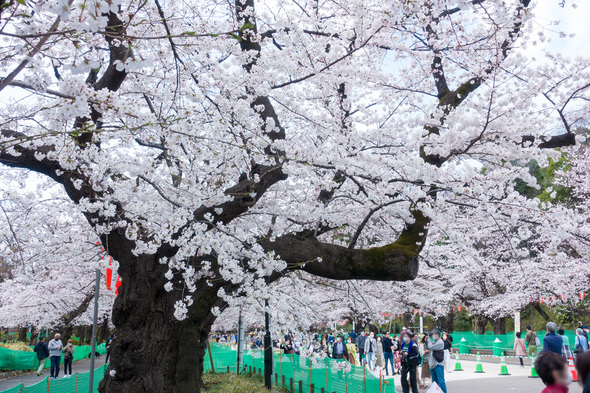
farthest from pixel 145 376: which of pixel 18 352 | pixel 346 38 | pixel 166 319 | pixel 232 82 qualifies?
pixel 18 352

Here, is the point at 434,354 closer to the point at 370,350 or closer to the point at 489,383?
the point at 489,383

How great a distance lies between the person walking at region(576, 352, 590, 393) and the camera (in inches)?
127

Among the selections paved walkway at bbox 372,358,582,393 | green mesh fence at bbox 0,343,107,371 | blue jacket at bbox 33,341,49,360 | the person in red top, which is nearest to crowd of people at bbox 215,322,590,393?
the person in red top

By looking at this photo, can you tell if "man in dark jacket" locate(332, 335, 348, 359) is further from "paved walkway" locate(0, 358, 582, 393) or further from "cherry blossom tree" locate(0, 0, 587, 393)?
"cherry blossom tree" locate(0, 0, 587, 393)

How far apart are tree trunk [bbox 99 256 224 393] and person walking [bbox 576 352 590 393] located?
4745 millimetres

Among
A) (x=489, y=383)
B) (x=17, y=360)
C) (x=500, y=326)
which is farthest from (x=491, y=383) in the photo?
(x=500, y=326)

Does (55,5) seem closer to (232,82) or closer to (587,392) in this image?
(587,392)

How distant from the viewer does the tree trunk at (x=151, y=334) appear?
6148mm

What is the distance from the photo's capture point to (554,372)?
10.6 feet

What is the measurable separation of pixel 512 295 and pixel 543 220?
19559 millimetres

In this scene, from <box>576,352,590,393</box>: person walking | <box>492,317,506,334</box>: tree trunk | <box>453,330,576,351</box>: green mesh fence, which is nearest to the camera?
<box>576,352,590,393</box>: person walking

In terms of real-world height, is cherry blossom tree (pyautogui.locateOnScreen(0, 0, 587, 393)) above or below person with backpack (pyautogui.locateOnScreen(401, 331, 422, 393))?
above

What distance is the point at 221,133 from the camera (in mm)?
5812

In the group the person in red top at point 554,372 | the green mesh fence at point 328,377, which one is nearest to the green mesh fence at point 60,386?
the green mesh fence at point 328,377
